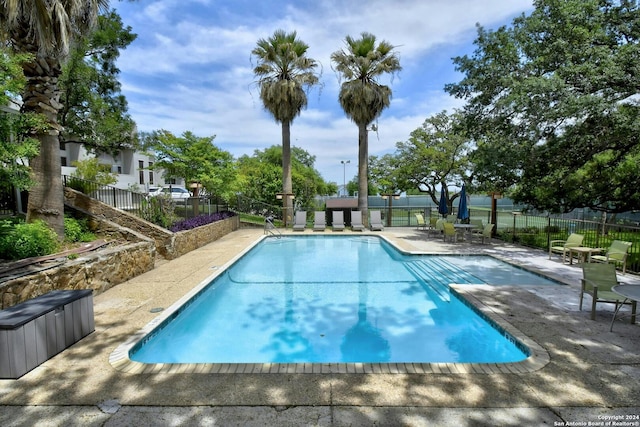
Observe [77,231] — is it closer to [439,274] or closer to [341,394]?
[341,394]

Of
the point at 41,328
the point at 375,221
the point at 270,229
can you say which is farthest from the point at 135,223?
the point at 375,221

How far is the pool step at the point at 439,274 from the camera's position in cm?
731

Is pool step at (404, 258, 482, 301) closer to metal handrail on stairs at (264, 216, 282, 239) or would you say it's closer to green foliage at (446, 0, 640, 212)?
green foliage at (446, 0, 640, 212)

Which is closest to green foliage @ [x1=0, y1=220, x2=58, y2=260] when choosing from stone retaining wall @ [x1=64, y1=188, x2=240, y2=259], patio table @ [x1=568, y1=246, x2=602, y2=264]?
stone retaining wall @ [x1=64, y1=188, x2=240, y2=259]

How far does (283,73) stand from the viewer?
1655 centimetres

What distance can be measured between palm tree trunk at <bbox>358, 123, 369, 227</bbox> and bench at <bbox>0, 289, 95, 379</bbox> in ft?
47.2

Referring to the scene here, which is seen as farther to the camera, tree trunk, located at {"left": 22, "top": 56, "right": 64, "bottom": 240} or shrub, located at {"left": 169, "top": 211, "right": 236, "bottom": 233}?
shrub, located at {"left": 169, "top": 211, "right": 236, "bottom": 233}

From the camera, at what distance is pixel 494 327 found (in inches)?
184

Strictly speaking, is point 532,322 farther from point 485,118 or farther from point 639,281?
point 485,118

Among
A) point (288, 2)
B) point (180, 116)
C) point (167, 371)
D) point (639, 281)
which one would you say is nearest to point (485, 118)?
point (639, 281)

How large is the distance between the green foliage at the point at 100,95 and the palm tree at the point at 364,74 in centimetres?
1019

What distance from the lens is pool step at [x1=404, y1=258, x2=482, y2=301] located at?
7314 millimetres

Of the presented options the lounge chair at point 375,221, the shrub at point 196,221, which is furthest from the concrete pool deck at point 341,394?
the lounge chair at point 375,221

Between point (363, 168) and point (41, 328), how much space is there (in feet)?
50.2
